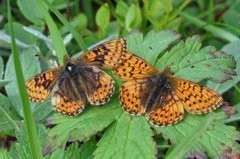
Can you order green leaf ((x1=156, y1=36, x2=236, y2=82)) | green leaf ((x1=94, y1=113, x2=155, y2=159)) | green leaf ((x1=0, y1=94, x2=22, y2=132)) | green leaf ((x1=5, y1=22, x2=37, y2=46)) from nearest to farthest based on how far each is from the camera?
green leaf ((x1=94, y1=113, x2=155, y2=159)) → green leaf ((x1=156, y1=36, x2=236, y2=82)) → green leaf ((x1=0, y1=94, x2=22, y2=132)) → green leaf ((x1=5, y1=22, x2=37, y2=46))

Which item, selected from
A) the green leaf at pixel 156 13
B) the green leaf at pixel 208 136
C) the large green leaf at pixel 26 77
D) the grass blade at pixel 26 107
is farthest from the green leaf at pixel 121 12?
the grass blade at pixel 26 107

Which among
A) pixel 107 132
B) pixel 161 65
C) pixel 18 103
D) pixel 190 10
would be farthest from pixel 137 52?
pixel 190 10

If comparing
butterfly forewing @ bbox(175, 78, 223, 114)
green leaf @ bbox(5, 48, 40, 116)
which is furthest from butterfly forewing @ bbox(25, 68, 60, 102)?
butterfly forewing @ bbox(175, 78, 223, 114)

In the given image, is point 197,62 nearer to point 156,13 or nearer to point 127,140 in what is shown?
point 127,140

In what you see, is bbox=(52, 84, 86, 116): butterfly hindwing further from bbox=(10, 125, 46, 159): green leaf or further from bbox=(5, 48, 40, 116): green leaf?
bbox=(5, 48, 40, 116): green leaf

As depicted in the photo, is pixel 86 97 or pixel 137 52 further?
pixel 137 52

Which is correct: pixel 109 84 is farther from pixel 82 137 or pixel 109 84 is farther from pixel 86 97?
pixel 82 137
